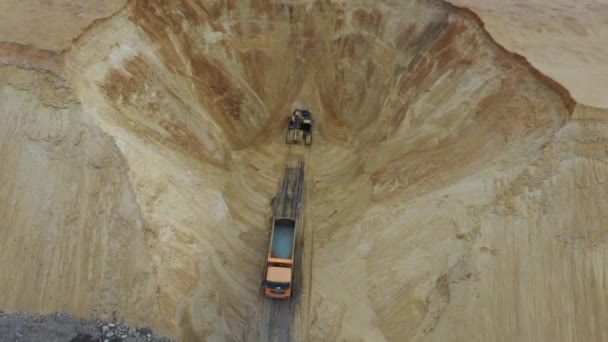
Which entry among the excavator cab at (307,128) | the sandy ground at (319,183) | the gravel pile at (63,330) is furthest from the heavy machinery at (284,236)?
the gravel pile at (63,330)

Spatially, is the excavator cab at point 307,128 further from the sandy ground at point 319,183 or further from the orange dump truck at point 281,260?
the orange dump truck at point 281,260

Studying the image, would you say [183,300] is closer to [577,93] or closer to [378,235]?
[378,235]

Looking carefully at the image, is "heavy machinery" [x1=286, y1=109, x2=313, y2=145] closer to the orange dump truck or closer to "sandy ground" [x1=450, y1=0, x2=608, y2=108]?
the orange dump truck

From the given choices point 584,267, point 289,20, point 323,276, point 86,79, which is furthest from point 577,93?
point 86,79

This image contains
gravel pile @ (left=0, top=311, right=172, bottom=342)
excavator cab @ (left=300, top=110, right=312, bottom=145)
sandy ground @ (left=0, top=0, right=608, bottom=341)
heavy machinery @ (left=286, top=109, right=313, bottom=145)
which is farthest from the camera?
heavy machinery @ (left=286, top=109, right=313, bottom=145)

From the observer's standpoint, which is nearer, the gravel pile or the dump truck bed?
the gravel pile

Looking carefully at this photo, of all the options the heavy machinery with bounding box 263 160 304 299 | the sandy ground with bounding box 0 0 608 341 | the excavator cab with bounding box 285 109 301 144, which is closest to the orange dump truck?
the heavy machinery with bounding box 263 160 304 299

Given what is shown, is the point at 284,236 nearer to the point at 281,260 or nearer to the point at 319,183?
the point at 281,260

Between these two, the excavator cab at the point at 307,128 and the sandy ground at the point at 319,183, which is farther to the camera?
the excavator cab at the point at 307,128

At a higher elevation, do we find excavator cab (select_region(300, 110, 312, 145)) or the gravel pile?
excavator cab (select_region(300, 110, 312, 145))
